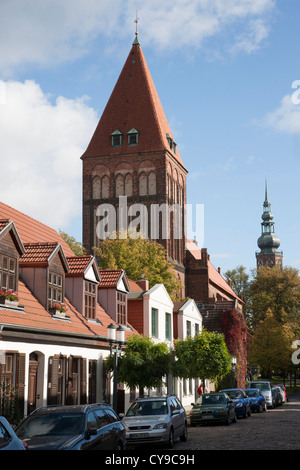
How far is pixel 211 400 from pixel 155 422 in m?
9.01

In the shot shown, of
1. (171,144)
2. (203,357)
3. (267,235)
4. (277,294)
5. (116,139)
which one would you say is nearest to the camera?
(203,357)

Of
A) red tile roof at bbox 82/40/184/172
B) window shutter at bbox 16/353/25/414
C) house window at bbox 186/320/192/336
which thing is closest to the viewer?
window shutter at bbox 16/353/25/414

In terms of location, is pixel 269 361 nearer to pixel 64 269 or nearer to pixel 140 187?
pixel 140 187

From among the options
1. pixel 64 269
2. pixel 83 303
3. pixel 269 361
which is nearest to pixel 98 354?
pixel 83 303

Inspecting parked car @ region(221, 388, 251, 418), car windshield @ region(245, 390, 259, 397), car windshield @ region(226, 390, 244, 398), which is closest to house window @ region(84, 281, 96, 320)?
parked car @ region(221, 388, 251, 418)

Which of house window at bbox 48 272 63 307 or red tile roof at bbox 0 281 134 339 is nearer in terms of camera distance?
red tile roof at bbox 0 281 134 339

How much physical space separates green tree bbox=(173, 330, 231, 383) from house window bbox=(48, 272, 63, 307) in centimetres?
932

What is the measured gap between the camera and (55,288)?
2158 cm

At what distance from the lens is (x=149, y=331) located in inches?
1188

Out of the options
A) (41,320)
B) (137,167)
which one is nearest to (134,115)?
(137,167)

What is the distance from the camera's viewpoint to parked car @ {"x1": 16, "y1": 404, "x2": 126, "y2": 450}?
11211 millimetres

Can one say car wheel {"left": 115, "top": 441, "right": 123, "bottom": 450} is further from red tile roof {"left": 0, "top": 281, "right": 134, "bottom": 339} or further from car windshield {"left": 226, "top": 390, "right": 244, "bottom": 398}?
car windshield {"left": 226, "top": 390, "right": 244, "bottom": 398}

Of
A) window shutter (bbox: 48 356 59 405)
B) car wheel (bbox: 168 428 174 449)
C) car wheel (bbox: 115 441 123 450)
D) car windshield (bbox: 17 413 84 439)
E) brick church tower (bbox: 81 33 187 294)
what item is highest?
brick church tower (bbox: 81 33 187 294)

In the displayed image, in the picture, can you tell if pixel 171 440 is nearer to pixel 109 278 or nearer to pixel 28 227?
pixel 28 227
